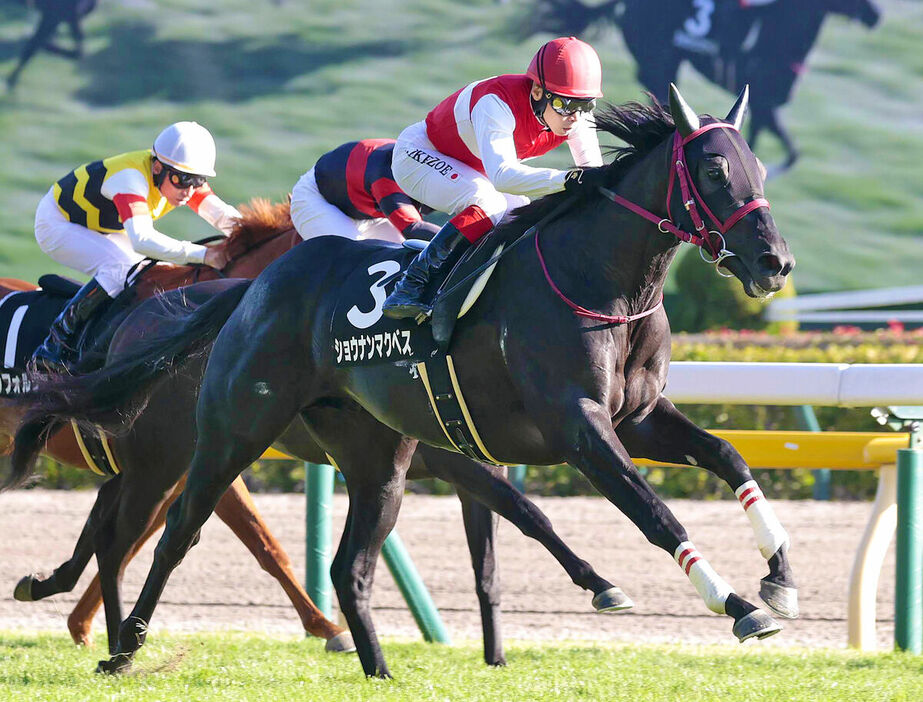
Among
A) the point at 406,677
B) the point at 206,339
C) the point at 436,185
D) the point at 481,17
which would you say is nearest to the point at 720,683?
the point at 406,677

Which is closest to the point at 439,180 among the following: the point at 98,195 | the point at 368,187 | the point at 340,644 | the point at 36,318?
the point at 368,187

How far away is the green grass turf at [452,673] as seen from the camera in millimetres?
3803

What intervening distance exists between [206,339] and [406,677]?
141 cm

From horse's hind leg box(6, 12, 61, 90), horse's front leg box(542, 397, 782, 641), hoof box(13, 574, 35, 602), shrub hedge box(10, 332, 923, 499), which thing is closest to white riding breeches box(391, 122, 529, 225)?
horse's front leg box(542, 397, 782, 641)

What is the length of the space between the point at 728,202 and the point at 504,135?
2.63ft

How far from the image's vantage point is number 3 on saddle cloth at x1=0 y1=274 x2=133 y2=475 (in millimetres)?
5273

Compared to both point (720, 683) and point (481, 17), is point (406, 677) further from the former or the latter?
point (481, 17)

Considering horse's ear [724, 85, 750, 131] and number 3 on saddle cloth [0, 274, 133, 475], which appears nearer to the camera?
horse's ear [724, 85, 750, 131]

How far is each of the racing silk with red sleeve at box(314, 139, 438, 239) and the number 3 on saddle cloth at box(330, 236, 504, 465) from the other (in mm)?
794

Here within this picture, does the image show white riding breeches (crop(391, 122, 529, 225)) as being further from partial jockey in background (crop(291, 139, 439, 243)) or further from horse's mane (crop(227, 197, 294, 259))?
horse's mane (crop(227, 197, 294, 259))

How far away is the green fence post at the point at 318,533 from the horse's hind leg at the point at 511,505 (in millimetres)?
931

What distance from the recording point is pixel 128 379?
484cm

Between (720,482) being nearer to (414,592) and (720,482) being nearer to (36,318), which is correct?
(414,592)

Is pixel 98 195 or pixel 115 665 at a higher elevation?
pixel 98 195
